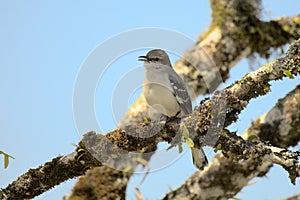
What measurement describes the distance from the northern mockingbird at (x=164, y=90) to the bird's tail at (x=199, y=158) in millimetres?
686

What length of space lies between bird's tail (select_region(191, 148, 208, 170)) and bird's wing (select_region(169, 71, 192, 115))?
72 centimetres

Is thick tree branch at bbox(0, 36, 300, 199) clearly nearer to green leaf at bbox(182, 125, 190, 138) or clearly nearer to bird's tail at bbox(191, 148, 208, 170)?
green leaf at bbox(182, 125, 190, 138)

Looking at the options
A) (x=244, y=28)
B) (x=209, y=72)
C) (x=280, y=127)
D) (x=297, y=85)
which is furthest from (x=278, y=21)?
(x=280, y=127)

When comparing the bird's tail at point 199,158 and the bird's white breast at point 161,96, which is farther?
the bird's white breast at point 161,96

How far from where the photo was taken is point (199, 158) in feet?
15.8

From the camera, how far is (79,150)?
14.0 feet

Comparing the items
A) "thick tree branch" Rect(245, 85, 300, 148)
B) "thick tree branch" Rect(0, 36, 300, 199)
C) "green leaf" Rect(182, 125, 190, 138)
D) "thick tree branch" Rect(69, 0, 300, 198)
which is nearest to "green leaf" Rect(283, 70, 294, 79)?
"thick tree branch" Rect(0, 36, 300, 199)

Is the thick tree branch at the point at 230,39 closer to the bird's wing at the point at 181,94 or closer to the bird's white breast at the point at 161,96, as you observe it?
the bird's wing at the point at 181,94

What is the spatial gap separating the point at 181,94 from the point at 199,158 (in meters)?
1.09

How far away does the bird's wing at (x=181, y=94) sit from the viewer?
5535 mm

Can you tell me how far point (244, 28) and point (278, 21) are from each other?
609 millimetres

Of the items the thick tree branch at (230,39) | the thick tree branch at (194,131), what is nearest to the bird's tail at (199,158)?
the thick tree branch at (194,131)

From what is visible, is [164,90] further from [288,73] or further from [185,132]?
[288,73]

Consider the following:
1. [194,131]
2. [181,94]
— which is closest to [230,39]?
[181,94]
